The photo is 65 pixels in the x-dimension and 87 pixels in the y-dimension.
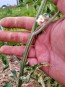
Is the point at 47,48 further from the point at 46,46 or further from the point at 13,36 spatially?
the point at 13,36

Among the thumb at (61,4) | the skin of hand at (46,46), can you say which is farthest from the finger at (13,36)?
the thumb at (61,4)

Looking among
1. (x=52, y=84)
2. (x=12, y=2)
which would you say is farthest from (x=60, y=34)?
(x=12, y=2)

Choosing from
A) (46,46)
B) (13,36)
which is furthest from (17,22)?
(46,46)

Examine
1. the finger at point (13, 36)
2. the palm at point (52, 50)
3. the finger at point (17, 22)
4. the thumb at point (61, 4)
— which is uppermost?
the thumb at point (61, 4)

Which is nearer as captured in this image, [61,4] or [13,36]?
[61,4]

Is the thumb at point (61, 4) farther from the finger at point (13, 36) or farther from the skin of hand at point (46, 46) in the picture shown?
the finger at point (13, 36)

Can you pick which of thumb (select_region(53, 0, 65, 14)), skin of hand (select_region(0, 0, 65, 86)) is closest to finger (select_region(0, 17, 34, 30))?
skin of hand (select_region(0, 0, 65, 86))

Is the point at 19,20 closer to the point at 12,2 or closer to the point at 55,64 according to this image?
the point at 55,64

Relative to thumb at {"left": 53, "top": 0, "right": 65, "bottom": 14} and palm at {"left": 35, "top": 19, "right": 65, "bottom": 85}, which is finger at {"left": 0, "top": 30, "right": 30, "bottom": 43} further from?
thumb at {"left": 53, "top": 0, "right": 65, "bottom": 14}

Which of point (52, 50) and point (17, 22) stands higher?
point (17, 22)
